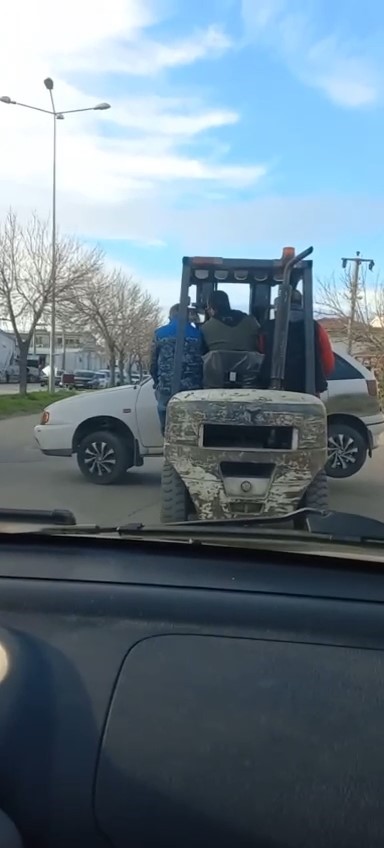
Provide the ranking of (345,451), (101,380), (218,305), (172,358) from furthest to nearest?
(101,380)
(345,451)
(172,358)
(218,305)

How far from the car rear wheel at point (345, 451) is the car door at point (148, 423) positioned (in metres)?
2.26

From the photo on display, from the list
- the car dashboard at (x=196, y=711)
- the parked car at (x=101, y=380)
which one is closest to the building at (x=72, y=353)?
the parked car at (x=101, y=380)

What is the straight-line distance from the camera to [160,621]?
2088 millimetres

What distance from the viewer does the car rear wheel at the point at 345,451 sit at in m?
11.8

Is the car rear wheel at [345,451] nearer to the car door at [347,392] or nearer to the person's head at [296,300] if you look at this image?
the car door at [347,392]

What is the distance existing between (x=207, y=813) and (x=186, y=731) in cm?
17

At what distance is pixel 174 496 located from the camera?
6.96 meters

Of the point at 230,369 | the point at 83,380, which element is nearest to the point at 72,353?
the point at 83,380

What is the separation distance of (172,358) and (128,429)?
3.45m

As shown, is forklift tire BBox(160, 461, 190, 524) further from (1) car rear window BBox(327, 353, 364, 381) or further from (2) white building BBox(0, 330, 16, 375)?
(2) white building BBox(0, 330, 16, 375)

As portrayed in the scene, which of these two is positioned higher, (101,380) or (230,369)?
(230,369)

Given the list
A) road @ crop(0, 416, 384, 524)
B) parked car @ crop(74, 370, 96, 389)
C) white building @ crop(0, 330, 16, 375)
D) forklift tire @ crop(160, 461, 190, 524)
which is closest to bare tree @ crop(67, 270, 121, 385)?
parked car @ crop(74, 370, 96, 389)

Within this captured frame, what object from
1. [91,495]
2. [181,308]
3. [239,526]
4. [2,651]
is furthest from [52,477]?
[2,651]

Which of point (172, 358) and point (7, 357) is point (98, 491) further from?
point (7, 357)
